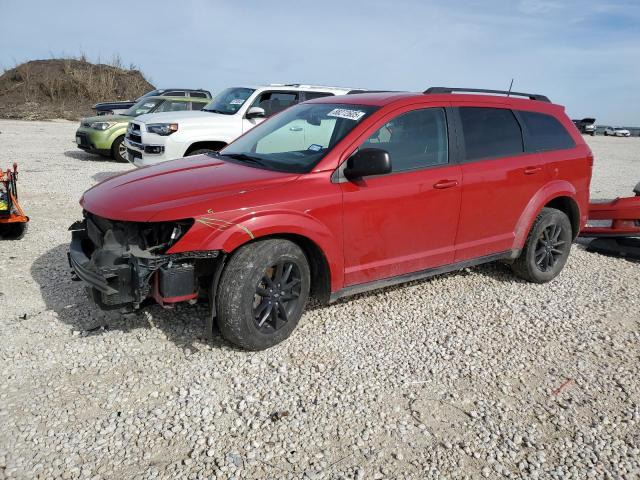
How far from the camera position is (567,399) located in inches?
134

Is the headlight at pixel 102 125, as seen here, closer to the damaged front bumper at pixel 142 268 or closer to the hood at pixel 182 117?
the hood at pixel 182 117

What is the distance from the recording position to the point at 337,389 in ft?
11.1

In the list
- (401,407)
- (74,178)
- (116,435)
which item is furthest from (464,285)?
(74,178)

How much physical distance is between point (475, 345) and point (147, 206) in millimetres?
2652

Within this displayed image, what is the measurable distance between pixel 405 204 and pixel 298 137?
108 centimetres

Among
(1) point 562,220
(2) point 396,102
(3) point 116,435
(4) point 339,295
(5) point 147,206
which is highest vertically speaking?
(2) point 396,102

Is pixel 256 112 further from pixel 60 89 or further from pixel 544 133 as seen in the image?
pixel 60 89

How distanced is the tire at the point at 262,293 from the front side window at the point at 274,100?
6400mm

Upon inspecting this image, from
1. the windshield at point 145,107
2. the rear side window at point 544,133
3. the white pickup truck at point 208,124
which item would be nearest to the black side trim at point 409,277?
the rear side window at point 544,133

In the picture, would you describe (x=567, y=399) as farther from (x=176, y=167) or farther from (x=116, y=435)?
(x=176, y=167)

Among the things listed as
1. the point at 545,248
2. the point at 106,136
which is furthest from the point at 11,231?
the point at 106,136

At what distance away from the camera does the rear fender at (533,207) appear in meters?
5.07

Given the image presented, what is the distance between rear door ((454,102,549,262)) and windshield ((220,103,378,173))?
1050 millimetres

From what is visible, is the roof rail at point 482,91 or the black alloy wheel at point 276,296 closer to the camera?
the black alloy wheel at point 276,296
